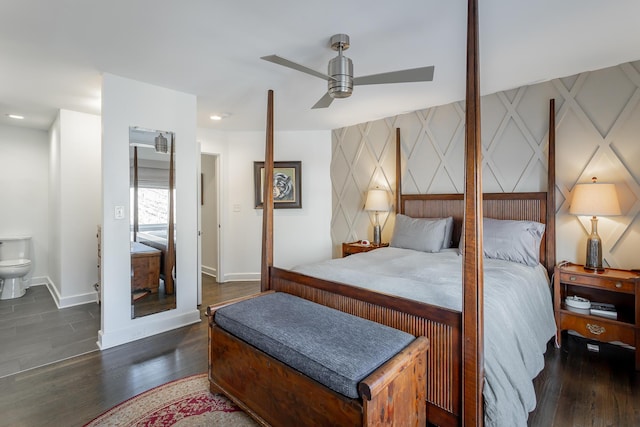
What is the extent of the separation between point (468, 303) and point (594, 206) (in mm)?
1892

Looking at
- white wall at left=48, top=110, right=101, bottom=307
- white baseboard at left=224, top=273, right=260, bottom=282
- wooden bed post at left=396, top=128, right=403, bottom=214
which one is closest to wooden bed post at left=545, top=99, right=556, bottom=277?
wooden bed post at left=396, top=128, right=403, bottom=214

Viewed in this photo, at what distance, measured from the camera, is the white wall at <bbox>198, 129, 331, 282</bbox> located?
4.88 metres

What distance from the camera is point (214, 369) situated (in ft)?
6.52

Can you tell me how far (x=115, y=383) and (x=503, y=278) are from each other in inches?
111

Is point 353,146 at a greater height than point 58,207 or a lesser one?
greater

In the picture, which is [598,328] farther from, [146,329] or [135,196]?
[135,196]

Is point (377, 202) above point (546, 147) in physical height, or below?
below

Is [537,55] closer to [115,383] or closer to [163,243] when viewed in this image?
[163,243]

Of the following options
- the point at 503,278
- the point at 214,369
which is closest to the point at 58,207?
the point at 214,369

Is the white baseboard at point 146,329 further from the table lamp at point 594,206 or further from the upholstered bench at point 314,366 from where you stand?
the table lamp at point 594,206

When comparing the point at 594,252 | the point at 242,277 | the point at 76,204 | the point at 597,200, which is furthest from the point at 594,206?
the point at 76,204

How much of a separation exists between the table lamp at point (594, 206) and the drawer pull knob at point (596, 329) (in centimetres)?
45

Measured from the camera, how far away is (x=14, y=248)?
4434 millimetres

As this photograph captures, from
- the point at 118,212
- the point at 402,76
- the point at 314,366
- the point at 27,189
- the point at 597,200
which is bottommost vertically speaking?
the point at 314,366
